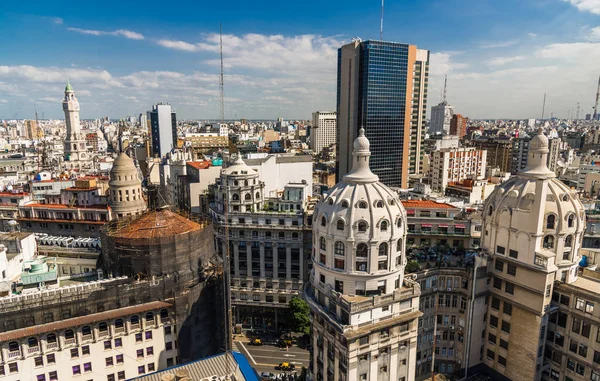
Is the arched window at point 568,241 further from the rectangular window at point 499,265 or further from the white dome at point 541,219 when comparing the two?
the rectangular window at point 499,265

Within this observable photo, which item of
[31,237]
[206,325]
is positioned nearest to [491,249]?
[206,325]

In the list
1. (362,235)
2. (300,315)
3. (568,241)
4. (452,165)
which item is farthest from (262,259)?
(452,165)

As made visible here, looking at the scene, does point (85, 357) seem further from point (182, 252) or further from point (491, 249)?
point (491, 249)

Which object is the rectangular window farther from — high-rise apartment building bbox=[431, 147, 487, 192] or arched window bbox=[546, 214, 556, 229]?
high-rise apartment building bbox=[431, 147, 487, 192]

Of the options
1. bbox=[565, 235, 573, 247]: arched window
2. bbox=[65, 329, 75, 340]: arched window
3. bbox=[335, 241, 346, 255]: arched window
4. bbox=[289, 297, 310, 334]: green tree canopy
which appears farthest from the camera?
bbox=[289, 297, 310, 334]: green tree canopy

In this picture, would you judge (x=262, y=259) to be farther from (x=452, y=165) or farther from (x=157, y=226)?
(x=452, y=165)

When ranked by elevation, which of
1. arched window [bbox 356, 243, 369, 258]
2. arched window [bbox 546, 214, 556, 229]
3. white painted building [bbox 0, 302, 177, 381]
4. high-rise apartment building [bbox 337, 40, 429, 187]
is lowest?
white painted building [bbox 0, 302, 177, 381]

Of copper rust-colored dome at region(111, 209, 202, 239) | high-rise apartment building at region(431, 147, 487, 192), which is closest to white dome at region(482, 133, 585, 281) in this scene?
copper rust-colored dome at region(111, 209, 202, 239)

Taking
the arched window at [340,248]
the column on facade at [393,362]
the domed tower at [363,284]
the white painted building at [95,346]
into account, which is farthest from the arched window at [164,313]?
the column on facade at [393,362]
